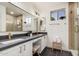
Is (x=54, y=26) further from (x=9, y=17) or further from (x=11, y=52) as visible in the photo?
(x=11, y=52)

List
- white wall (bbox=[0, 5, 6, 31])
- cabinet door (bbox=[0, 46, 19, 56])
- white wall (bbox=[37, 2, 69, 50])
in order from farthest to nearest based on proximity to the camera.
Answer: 1. white wall (bbox=[37, 2, 69, 50])
2. white wall (bbox=[0, 5, 6, 31])
3. cabinet door (bbox=[0, 46, 19, 56])

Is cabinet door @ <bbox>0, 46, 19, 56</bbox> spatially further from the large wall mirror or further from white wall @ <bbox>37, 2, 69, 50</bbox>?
white wall @ <bbox>37, 2, 69, 50</bbox>

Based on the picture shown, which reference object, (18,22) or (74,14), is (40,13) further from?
(18,22)

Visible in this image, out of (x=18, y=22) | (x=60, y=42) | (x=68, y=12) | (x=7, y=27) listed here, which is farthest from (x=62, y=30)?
(x=7, y=27)

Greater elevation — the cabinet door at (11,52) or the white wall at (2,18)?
the white wall at (2,18)

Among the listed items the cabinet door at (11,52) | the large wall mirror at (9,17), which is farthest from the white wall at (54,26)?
the cabinet door at (11,52)

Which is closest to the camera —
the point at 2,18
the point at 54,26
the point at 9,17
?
the point at 2,18

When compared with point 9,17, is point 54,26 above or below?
below

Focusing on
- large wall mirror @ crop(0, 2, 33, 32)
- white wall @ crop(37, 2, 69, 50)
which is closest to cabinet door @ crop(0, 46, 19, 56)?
large wall mirror @ crop(0, 2, 33, 32)

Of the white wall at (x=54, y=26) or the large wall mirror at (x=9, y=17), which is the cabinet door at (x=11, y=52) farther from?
the white wall at (x=54, y=26)

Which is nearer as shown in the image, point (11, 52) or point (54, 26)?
point (11, 52)

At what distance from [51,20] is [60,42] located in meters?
1.25

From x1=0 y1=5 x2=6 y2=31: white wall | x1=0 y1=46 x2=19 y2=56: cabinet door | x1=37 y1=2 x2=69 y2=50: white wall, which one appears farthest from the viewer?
x1=37 y1=2 x2=69 y2=50: white wall

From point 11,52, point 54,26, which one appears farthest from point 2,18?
point 54,26
